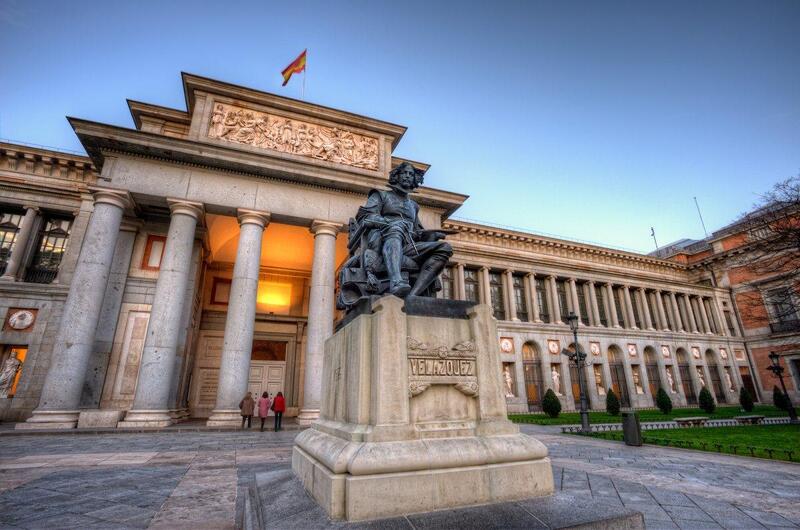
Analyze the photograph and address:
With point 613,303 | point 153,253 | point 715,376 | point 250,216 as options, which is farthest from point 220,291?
point 715,376

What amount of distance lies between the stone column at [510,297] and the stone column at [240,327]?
66.8 feet

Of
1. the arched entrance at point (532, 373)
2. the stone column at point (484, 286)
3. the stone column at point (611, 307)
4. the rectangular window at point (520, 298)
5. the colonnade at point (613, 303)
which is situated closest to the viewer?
the arched entrance at point (532, 373)

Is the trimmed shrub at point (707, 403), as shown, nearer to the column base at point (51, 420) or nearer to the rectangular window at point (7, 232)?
the column base at point (51, 420)

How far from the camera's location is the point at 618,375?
3042 centimetres

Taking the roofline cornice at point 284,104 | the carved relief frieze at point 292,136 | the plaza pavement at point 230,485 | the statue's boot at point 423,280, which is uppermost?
the roofline cornice at point 284,104

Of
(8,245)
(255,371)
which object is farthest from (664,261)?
(8,245)

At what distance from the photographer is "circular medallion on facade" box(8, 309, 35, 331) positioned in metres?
16.0

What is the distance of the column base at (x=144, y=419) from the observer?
477 inches

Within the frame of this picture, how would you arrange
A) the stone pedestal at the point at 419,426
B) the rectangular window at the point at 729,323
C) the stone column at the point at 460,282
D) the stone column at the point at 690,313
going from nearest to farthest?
the stone pedestal at the point at 419,426 < the stone column at the point at 460,282 < the stone column at the point at 690,313 < the rectangular window at the point at 729,323

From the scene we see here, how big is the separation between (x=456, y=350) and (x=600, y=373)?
31570 mm

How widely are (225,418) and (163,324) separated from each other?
4.18 meters

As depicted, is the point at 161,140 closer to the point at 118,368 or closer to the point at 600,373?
the point at 118,368

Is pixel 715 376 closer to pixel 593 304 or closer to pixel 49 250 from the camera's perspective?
pixel 593 304

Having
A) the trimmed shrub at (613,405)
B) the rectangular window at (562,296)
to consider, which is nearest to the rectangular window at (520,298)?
the rectangular window at (562,296)
